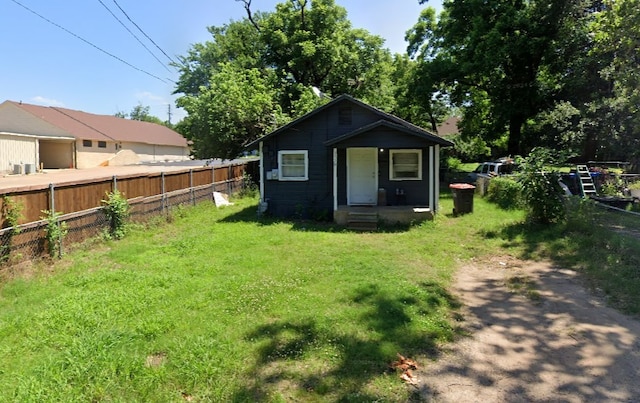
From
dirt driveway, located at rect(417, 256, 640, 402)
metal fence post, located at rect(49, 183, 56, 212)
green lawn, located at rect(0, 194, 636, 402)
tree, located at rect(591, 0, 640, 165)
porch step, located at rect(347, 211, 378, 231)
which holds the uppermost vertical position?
tree, located at rect(591, 0, 640, 165)

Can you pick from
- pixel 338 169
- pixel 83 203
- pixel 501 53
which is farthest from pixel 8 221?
pixel 501 53

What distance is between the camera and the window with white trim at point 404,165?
12844mm

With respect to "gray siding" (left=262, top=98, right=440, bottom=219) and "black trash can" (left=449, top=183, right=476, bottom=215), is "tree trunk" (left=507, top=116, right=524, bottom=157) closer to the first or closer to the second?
"black trash can" (left=449, top=183, right=476, bottom=215)

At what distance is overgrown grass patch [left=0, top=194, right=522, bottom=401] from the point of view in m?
3.49

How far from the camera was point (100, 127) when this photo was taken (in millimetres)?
38500

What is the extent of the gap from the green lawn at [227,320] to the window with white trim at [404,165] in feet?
13.6

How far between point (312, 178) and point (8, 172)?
24155mm

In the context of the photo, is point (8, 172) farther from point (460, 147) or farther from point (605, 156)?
point (605, 156)

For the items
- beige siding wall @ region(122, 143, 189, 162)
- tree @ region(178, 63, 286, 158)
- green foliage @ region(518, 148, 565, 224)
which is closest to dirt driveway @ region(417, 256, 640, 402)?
green foliage @ region(518, 148, 565, 224)

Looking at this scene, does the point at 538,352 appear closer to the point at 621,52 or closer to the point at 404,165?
the point at 404,165

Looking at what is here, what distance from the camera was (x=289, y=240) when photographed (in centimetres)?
960

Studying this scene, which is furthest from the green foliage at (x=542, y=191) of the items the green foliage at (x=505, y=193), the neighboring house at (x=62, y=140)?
the neighboring house at (x=62, y=140)

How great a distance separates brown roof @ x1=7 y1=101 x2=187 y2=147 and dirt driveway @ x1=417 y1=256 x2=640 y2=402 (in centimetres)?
3643

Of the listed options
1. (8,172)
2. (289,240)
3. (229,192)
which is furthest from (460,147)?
(8,172)
